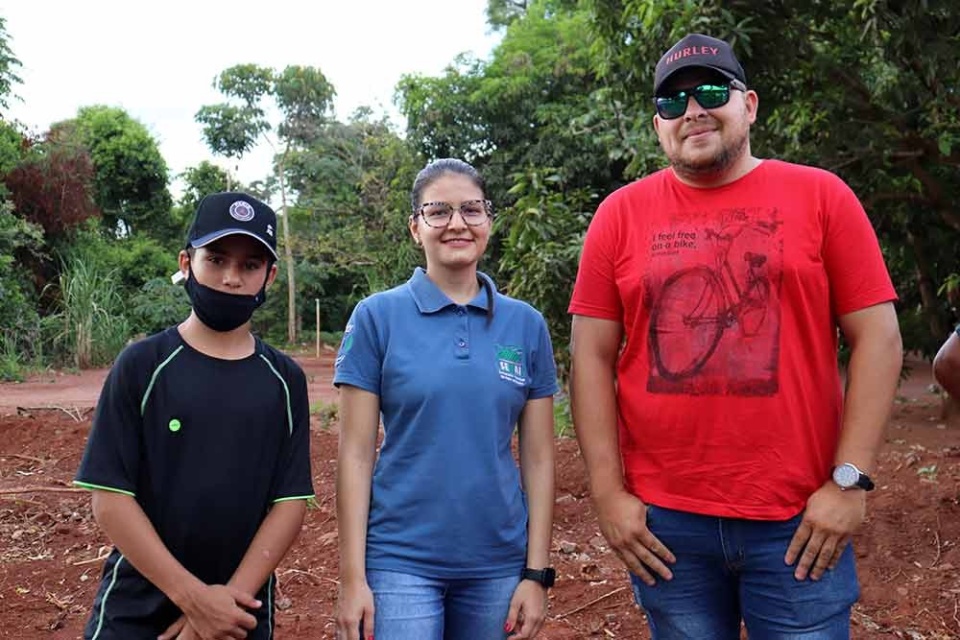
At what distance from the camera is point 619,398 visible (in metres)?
2.48

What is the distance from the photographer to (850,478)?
2209 mm

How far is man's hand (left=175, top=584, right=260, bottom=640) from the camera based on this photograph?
225cm

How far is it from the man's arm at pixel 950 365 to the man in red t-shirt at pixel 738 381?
0.63 meters

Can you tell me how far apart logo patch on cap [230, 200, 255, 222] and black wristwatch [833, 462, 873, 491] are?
1.61 metres

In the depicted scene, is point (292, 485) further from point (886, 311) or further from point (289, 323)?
point (289, 323)

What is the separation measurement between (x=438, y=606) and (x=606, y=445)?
0.60 m

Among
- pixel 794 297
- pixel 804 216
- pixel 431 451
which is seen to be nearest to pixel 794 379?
pixel 794 297

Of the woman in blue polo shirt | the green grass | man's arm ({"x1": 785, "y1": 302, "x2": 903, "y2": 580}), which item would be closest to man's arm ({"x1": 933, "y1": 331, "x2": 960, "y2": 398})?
man's arm ({"x1": 785, "y1": 302, "x2": 903, "y2": 580})

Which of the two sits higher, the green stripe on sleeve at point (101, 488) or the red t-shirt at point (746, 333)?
the red t-shirt at point (746, 333)

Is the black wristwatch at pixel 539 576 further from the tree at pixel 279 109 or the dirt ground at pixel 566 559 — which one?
the tree at pixel 279 109

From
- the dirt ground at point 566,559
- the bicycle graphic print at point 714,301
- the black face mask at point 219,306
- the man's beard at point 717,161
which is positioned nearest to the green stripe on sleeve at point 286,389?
the black face mask at point 219,306

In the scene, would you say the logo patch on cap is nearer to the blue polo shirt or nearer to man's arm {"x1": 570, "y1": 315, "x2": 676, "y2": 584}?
the blue polo shirt

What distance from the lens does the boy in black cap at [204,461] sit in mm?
2258

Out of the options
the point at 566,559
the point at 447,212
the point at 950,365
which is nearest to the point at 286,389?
the point at 447,212
